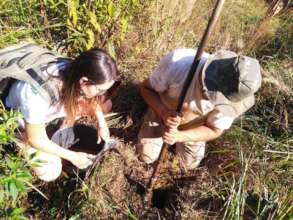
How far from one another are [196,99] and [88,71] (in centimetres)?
62

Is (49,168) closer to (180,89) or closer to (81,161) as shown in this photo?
(81,161)

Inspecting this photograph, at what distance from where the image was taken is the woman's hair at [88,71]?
6.17ft

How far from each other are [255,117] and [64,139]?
130 centimetres

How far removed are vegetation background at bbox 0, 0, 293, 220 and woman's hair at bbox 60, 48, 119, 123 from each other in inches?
15.1

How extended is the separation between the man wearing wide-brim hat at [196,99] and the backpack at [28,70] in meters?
0.63

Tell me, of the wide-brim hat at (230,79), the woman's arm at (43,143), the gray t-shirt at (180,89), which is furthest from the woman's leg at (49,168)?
→ the wide-brim hat at (230,79)

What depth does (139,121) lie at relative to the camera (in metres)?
2.96

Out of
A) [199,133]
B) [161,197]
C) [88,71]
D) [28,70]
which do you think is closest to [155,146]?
[161,197]

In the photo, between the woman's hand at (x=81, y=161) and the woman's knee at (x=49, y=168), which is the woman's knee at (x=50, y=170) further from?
the woman's hand at (x=81, y=161)

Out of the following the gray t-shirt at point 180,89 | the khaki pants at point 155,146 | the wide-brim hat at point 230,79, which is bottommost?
the khaki pants at point 155,146

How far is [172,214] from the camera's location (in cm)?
244

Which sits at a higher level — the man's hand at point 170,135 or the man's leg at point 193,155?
the man's hand at point 170,135

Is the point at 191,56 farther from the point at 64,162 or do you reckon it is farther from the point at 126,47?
the point at 64,162

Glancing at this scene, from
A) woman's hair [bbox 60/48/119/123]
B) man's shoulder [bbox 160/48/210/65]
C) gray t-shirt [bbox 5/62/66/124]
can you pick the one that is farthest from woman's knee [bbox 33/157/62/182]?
man's shoulder [bbox 160/48/210/65]
